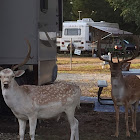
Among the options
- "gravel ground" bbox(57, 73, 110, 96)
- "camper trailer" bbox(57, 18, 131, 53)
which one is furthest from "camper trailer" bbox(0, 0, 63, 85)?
"camper trailer" bbox(57, 18, 131, 53)

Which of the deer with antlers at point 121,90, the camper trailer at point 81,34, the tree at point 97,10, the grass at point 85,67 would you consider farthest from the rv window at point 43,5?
the tree at point 97,10

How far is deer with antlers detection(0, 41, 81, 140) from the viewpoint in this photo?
16.8 ft

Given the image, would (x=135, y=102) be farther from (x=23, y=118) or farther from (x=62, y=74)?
(x=62, y=74)

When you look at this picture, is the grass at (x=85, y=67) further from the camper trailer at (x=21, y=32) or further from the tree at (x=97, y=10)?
the tree at (x=97, y=10)

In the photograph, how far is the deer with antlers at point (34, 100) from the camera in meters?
5.11

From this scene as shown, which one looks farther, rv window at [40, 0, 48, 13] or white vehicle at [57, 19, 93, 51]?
white vehicle at [57, 19, 93, 51]

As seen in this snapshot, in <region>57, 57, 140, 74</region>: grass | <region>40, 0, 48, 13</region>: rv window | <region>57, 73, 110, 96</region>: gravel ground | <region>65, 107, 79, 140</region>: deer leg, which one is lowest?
<region>57, 57, 140, 74</region>: grass

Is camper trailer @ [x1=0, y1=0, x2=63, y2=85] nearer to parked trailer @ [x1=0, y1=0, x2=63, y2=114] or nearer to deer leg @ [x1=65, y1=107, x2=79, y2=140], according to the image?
parked trailer @ [x1=0, y1=0, x2=63, y2=114]

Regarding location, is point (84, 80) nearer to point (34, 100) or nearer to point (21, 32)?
point (21, 32)

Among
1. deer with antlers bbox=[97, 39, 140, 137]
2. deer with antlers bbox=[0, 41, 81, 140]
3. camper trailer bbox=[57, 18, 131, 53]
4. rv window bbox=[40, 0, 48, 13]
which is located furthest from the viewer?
camper trailer bbox=[57, 18, 131, 53]

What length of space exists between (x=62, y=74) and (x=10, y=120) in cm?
884

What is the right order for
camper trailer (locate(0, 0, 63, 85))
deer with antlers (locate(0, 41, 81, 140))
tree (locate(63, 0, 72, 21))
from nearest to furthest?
deer with antlers (locate(0, 41, 81, 140)) → camper trailer (locate(0, 0, 63, 85)) → tree (locate(63, 0, 72, 21))

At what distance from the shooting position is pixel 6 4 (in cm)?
680

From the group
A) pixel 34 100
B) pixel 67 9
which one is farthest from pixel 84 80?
pixel 67 9
